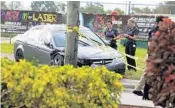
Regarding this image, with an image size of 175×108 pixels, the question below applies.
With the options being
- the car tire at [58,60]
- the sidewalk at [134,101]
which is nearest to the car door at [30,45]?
the car tire at [58,60]

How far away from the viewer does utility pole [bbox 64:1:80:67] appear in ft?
21.6

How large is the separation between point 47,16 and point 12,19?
6.74 ft

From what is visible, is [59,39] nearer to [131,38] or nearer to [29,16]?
[131,38]

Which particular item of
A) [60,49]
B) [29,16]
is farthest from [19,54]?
[29,16]

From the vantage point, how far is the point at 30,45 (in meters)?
13.9

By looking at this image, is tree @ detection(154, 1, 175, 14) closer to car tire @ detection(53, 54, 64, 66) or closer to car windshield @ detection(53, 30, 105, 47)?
car windshield @ detection(53, 30, 105, 47)

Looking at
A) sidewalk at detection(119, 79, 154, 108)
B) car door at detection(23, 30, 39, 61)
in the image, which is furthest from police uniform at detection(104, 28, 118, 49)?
sidewalk at detection(119, 79, 154, 108)

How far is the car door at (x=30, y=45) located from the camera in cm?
1362

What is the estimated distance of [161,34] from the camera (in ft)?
17.4

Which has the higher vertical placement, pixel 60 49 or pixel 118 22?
pixel 118 22

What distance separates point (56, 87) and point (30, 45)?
9609 mm

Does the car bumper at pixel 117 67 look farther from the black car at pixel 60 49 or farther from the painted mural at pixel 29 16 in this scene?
the painted mural at pixel 29 16

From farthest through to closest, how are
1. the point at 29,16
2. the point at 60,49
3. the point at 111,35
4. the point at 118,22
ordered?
1. the point at 29,16
2. the point at 118,22
3. the point at 111,35
4. the point at 60,49

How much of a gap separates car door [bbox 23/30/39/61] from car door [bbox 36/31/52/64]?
0.22 m
